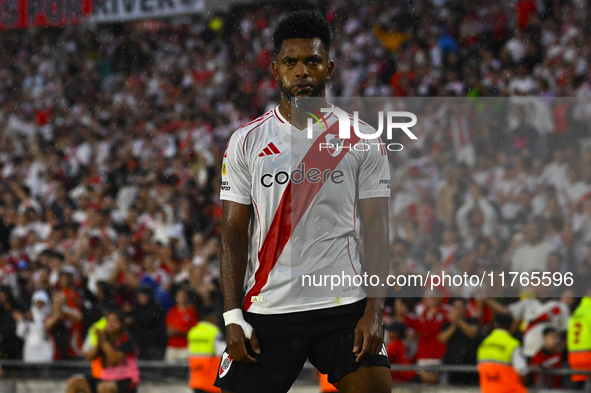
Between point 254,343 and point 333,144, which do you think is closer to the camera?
point 254,343

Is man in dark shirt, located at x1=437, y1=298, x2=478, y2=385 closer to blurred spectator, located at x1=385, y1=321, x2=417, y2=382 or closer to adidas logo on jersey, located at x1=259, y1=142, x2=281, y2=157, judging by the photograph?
blurred spectator, located at x1=385, y1=321, x2=417, y2=382

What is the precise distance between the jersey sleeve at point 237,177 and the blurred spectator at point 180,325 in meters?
5.57

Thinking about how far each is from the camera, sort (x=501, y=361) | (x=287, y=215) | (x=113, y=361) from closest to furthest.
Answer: (x=287, y=215) < (x=501, y=361) < (x=113, y=361)

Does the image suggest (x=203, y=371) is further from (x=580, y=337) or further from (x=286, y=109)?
(x=286, y=109)

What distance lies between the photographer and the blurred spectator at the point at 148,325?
9.40m

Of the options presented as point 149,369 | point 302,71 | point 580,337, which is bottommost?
point 149,369

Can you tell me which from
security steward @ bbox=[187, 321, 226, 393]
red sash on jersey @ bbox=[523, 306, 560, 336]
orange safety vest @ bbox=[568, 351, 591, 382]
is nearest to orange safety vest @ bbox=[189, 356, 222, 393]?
security steward @ bbox=[187, 321, 226, 393]

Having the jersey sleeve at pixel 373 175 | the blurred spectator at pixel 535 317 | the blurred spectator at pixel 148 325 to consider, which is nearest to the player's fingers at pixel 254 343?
the jersey sleeve at pixel 373 175

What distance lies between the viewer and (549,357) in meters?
7.88

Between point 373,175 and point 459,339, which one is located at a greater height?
point 373,175

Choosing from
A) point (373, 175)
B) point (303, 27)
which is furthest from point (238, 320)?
point (303, 27)

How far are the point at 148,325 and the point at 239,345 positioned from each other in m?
6.06

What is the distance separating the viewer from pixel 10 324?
33.4ft

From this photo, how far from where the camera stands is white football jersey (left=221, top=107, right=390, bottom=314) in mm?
3637
